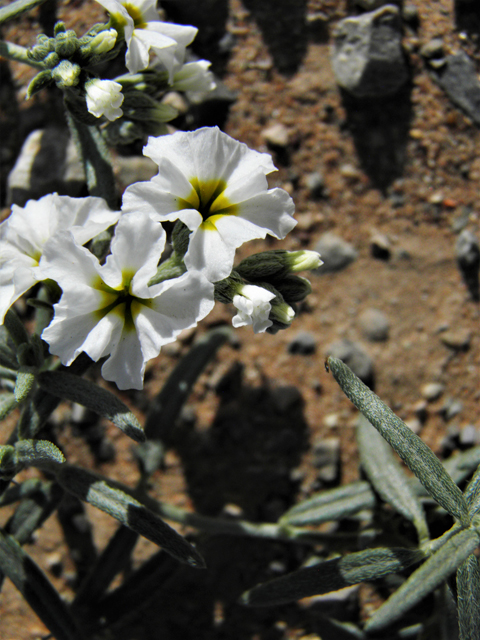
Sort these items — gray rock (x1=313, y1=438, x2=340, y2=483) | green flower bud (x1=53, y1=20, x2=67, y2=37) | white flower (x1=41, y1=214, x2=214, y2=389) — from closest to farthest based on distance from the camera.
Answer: white flower (x1=41, y1=214, x2=214, y2=389) < green flower bud (x1=53, y1=20, x2=67, y2=37) < gray rock (x1=313, y1=438, x2=340, y2=483)

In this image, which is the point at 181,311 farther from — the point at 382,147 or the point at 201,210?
the point at 382,147

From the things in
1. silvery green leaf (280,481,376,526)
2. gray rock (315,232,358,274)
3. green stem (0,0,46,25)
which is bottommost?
silvery green leaf (280,481,376,526)

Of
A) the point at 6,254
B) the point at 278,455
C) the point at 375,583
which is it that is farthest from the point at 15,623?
the point at 6,254

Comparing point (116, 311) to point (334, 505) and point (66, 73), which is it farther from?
point (334, 505)

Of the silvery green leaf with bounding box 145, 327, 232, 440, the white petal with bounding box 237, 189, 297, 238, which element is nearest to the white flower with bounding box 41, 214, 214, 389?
the white petal with bounding box 237, 189, 297, 238

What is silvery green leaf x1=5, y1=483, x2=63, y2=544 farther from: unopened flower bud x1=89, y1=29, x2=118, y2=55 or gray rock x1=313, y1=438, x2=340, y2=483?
unopened flower bud x1=89, y1=29, x2=118, y2=55

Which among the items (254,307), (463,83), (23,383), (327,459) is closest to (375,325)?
(327,459)

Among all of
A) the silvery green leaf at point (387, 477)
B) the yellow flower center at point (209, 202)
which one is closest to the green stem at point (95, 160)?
the yellow flower center at point (209, 202)
